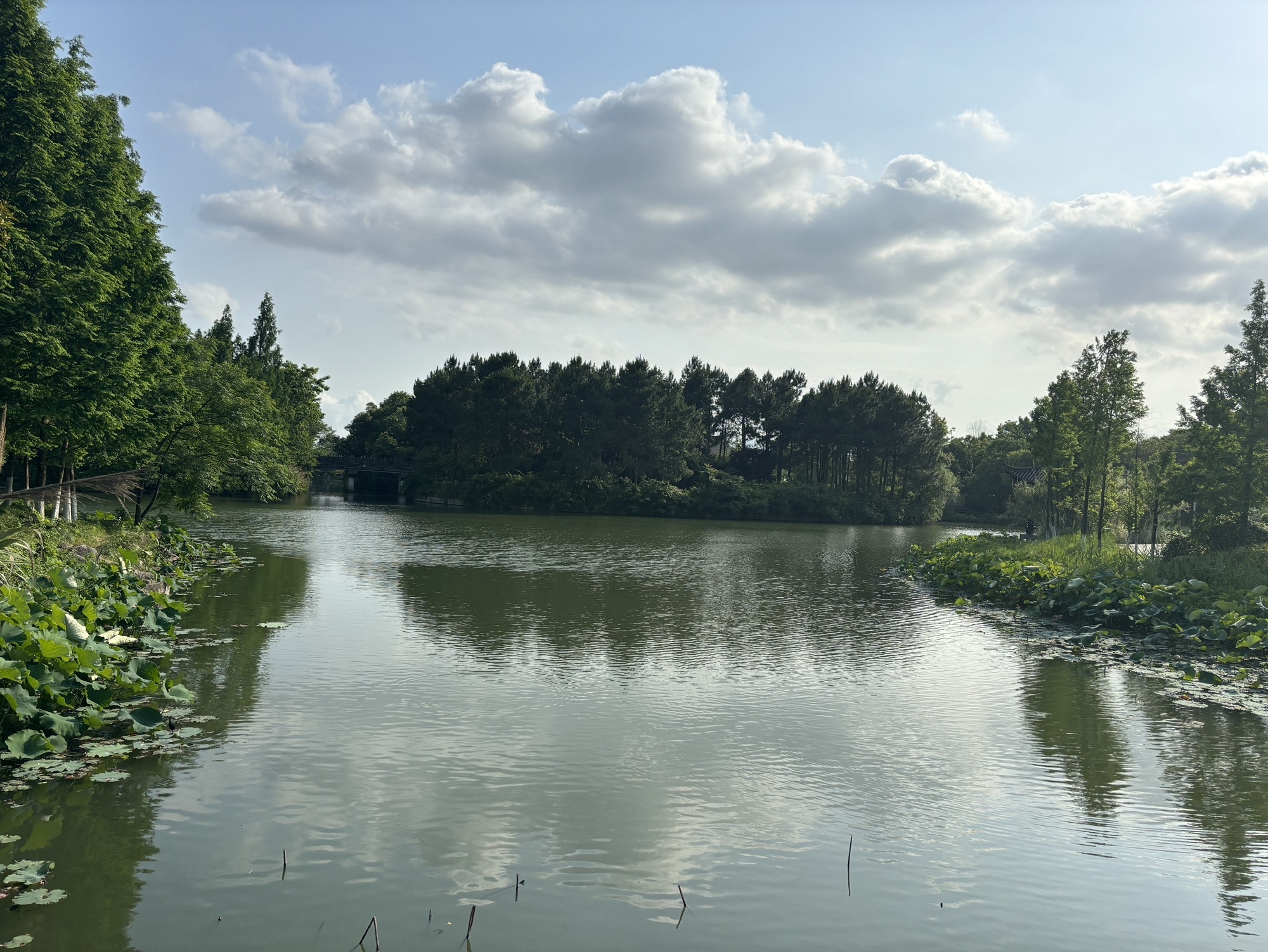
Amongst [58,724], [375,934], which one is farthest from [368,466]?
[375,934]

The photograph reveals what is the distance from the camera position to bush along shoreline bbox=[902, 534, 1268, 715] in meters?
14.4

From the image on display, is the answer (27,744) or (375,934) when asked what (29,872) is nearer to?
(27,744)

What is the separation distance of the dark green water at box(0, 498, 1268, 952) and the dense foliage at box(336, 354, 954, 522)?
64523mm

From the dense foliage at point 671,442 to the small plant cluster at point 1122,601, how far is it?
53843 millimetres

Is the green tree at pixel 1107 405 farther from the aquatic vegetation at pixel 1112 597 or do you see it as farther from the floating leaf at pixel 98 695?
the floating leaf at pixel 98 695

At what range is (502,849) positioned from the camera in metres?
7.06

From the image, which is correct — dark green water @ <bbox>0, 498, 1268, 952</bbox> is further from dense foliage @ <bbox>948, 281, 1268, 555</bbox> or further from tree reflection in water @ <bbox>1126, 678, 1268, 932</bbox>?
dense foliage @ <bbox>948, 281, 1268, 555</bbox>

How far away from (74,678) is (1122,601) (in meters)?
20.2

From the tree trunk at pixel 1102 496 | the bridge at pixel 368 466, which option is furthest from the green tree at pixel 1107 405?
the bridge at pixel 368 466

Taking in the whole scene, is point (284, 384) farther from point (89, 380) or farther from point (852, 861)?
point (852, 861)

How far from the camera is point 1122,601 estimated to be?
19484mm

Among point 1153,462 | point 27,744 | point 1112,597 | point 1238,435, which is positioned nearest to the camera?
point 27,744

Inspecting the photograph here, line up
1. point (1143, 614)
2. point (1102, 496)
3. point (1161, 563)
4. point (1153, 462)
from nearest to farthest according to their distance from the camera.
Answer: point (1143, 614) → point (1161, 563) → point (1102, 496) → point (1153, 462)

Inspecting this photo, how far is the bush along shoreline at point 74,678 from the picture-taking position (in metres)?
8.08
